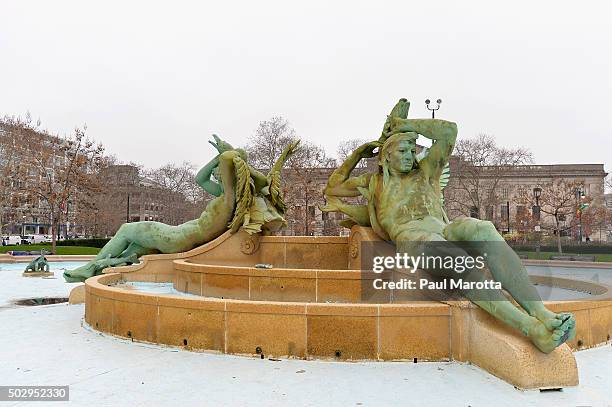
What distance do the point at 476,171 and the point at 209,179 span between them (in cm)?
3919

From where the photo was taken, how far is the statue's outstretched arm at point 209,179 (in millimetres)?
12739

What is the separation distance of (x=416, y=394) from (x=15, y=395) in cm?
402

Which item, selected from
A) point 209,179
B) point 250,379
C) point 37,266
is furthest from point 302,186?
point 250,379

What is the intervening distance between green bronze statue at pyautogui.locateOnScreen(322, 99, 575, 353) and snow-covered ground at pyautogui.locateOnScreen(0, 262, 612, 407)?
29.3 inches

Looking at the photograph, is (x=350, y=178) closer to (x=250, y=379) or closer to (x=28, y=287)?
(x=250, y=379)

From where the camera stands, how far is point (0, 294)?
509 inches

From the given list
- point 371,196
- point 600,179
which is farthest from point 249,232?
point 600,179

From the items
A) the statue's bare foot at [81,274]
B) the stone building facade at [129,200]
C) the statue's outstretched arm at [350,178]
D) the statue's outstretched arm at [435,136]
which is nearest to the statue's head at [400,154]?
the statue's outstretched arm at [435,136]

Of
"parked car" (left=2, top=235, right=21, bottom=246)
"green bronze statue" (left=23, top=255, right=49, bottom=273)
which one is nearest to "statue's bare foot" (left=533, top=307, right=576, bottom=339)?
"green bronze statue" (left=23, top=255, right=49, bottom=273)

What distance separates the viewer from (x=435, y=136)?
28.9ft

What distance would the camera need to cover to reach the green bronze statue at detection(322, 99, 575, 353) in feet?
18.2

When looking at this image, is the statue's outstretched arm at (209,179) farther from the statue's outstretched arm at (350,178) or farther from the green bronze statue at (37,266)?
the green bronze statue at (37,266)

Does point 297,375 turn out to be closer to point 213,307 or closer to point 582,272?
point 213,307
